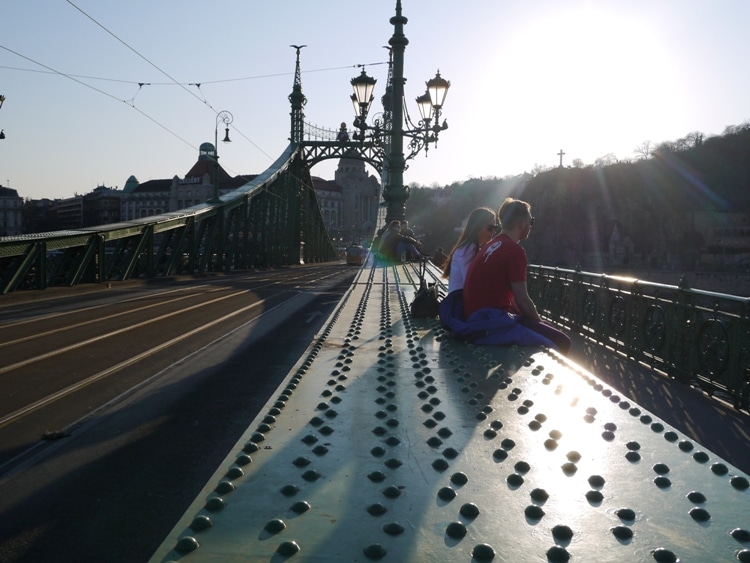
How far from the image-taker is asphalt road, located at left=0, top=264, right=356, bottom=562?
124 inches

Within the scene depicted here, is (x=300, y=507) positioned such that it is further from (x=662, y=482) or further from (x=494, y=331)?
(x=494, y=331)

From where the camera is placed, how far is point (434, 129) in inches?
659

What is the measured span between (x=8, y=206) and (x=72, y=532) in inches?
2843

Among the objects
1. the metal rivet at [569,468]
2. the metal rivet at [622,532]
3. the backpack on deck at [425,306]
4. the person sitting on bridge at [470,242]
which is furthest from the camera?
the backpack on deck at [425,306]

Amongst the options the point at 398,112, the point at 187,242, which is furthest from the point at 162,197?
the point at 398,112

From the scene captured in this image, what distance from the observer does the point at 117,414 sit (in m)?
5.30

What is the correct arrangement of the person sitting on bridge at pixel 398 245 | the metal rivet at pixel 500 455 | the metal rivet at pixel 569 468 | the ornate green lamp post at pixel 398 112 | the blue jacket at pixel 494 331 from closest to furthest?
the metal rivet at pixel 569 468 < the metal rivet at pixel 500 455 < the blue jacket at pixel 494 331 < the person sitting on bridge at pixel 398 245 < the ornate green lamp post at pixel 398 112

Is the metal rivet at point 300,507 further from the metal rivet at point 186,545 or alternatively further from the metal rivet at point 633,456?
the metal rivet at point 633,456

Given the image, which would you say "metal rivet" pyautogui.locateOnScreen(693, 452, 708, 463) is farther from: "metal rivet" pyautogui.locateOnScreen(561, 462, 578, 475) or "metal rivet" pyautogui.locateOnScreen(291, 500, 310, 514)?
"metal rivet" pyautogui.locateOnScreen(291, 500, 310, 514)

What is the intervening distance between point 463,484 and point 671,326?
5887 mm

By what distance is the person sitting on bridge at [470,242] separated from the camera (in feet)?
17.9

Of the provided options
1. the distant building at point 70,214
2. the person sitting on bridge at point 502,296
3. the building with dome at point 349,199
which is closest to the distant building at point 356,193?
the building with dome at point 349,199

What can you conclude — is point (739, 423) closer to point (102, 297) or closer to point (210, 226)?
point (102, 297)

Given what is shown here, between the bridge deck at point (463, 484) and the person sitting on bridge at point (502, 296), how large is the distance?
4.45 feet
